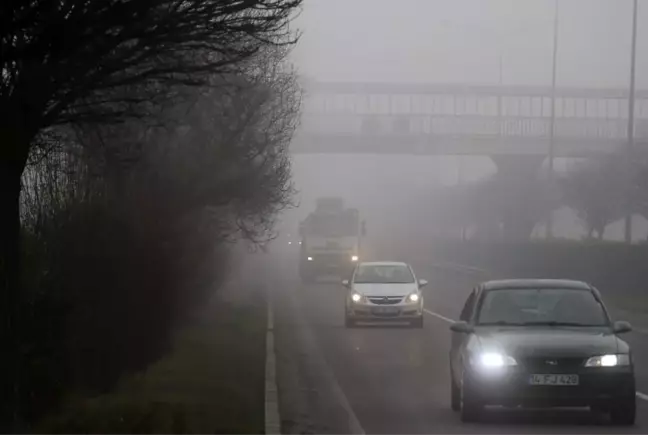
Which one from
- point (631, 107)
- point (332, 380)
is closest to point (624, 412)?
point (332, 380)

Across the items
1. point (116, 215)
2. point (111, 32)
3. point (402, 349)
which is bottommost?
point (402, 349)

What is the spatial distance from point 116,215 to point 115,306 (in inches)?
46.1

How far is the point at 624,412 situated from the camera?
590 inches

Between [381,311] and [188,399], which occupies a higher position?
[381,311]

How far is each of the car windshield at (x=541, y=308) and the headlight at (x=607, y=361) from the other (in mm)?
1031

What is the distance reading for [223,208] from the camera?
2859cm

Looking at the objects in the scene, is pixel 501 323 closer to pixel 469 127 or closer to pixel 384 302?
pixel 384 302

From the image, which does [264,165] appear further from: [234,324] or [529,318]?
[529,318]

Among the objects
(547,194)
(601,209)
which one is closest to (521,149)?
(601,209)

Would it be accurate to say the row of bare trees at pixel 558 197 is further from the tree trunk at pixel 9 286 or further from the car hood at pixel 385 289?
the tree trunk at pixel 9 286

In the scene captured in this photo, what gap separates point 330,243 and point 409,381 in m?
46.5

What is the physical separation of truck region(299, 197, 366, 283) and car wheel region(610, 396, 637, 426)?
52.1 metres

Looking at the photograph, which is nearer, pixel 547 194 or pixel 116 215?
pixel 116 215

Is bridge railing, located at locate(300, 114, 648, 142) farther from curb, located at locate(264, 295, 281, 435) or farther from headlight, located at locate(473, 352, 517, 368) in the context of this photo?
headlight, located at locate(473, 352, 517, 368)
